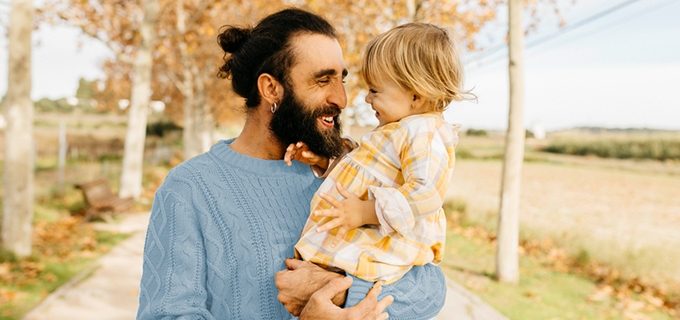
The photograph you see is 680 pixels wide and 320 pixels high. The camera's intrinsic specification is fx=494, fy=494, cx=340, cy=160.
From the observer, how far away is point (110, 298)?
6.11 m

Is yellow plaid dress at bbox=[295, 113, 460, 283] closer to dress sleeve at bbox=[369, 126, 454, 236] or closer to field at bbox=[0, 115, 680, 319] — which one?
dress sleeve at bbox=[369, 126, 454, 236]

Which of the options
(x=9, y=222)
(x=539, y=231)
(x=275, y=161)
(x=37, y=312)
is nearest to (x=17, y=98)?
(x=9, y=222)

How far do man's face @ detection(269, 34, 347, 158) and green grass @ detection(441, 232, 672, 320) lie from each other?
492 cm

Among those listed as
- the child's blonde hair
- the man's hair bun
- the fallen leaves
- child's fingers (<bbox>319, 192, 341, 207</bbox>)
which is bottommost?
the fallen leaves

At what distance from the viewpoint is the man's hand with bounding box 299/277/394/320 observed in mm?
1761

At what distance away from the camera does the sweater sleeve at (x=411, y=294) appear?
1.89 metres

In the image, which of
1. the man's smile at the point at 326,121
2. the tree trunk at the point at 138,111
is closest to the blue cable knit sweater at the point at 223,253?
the man's smile at the point at 326,121

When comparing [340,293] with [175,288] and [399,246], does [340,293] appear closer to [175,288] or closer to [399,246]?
[399,246]

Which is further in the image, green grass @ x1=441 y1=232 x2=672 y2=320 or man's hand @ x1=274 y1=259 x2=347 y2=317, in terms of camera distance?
green grass @ x1=441 y1=232 x2=672 y2=320

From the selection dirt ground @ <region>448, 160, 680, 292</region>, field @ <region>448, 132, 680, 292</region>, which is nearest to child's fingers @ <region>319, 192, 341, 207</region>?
field @ <region>448, 132, 680, 292</region>

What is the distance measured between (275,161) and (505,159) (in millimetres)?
5811

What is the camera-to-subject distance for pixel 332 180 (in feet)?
6.92

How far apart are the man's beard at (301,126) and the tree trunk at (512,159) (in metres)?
5.50

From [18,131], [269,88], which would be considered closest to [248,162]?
[269,88]
